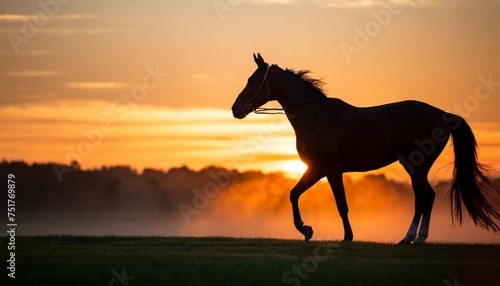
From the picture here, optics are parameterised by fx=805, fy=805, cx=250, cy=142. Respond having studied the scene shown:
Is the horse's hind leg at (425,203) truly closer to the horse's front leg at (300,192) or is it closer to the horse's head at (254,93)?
the horse's front leg at (300,192)

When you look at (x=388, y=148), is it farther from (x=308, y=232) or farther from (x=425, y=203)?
(x=308, y=232)

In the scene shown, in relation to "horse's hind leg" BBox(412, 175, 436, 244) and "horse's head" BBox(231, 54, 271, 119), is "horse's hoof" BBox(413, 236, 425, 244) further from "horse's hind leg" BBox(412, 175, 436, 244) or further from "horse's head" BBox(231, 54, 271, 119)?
"horse's head" BBox(231, 54, 271, 119)

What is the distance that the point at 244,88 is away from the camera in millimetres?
16438

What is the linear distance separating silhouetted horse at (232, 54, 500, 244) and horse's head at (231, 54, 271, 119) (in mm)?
772

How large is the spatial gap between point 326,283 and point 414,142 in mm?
5319

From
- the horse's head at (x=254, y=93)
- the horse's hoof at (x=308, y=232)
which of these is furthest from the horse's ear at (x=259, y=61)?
the horse's hoof at (x=308, y=232)

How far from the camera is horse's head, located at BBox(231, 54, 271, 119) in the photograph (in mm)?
16250

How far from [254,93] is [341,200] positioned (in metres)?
2.81

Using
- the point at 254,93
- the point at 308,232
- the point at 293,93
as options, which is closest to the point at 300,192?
the point at 308,232

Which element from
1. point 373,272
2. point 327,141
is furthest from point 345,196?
point 373,272

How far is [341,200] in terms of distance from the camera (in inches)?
608

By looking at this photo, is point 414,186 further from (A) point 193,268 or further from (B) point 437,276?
(A) point 193,268

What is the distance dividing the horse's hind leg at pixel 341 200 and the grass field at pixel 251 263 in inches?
25.5

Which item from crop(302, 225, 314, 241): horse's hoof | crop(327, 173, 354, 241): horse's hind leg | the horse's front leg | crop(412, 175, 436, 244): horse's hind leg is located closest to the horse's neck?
the horse's front leg
